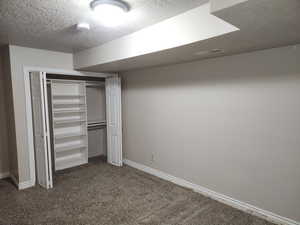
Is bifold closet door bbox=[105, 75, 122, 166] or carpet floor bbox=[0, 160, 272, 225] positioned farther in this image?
bifold closet door bbox=[105, 75, 122, 166]

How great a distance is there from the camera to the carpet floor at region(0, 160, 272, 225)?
2416 millimetres

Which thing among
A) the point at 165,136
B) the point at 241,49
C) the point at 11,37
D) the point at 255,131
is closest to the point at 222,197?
the point at 255,131

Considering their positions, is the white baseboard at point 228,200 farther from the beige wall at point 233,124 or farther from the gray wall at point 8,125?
the gray wall at point 8,125

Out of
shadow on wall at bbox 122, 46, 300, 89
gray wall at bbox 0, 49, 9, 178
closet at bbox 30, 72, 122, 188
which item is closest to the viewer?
shadow on wall at bbox 122, 46, 300, 89

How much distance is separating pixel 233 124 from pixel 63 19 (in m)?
2.44

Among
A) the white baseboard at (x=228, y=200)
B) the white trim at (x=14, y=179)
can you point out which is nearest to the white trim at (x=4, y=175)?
the white trim at (x=14, y=179)

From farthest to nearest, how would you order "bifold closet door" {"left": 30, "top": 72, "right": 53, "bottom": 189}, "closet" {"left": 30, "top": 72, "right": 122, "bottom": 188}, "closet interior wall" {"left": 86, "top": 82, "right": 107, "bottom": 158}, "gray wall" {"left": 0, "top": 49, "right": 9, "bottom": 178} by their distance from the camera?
1. "closet interior wall" {"left": 86, "top": 82, "right": 107, "bottom": 158}
2. "closet" {"left": 30, "top": 72, "right": 122, "bottom": 188}
3. "gray wall" {"left": 0, "top": 49, "right": 9, "bottom": 178}
4. "bifold closet door" {"left": 30, "top": 72, "right": 53, "bottom": 189}

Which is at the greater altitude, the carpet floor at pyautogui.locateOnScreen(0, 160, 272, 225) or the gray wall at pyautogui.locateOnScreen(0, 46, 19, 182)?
the gray wall at pyautogui.locateOnScreen(0, 46, 19, 182)

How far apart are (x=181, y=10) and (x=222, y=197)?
2539mm

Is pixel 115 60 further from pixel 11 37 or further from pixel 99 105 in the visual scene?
pixel 99 105

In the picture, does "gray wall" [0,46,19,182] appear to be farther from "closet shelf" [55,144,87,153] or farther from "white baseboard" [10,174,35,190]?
"closet shelf" [55,144,87,153]

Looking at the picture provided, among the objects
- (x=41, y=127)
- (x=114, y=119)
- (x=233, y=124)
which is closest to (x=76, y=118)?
(x=114, y=119)

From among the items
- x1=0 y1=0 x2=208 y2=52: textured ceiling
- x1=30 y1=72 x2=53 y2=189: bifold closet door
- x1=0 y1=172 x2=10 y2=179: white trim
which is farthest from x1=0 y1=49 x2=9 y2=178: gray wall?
x1=0 y1=0 x2=208 y2=52: textured ceiling

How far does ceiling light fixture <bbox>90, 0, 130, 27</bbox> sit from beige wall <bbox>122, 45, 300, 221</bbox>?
4.80 ft
